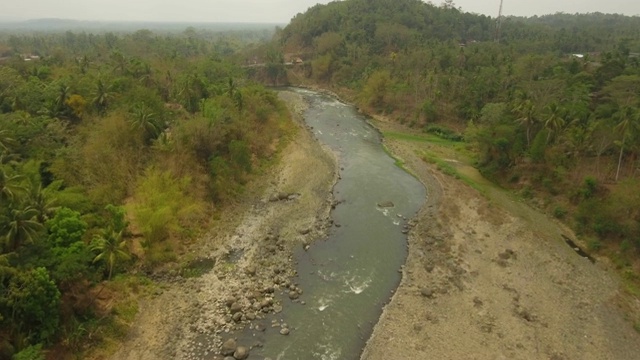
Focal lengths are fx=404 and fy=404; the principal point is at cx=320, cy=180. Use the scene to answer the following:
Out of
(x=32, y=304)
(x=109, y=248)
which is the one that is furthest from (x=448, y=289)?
(x=32, y=304)

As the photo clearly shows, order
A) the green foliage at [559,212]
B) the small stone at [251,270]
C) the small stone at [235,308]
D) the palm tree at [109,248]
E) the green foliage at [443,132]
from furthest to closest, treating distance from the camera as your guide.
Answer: the green foliage at [443,132]
the green foliage at [559,212]
the small stone at [251,270]
the small stone at [235,308]
the palm tree at [109,248]

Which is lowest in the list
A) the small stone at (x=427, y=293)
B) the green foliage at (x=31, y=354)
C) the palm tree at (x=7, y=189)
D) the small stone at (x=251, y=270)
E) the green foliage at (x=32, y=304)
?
the small stone at (x=427, y=293)

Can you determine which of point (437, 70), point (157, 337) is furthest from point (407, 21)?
point (157, 337)

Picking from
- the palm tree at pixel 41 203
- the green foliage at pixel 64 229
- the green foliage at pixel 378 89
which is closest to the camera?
the green foliage at pixel 64 229

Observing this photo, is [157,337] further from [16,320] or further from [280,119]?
[280,119]

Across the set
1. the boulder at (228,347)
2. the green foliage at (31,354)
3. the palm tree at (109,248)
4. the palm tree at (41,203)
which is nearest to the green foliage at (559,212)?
the boulder at (228,347)

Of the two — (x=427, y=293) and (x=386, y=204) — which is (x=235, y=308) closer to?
(x=427, y=293)

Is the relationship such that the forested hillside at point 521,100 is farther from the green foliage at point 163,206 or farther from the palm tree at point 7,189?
the palm tree at point 7,189
